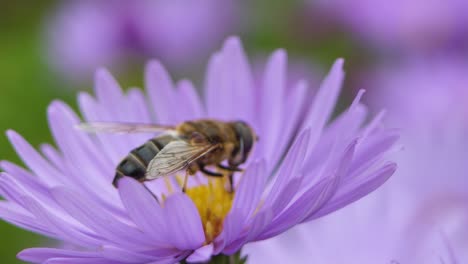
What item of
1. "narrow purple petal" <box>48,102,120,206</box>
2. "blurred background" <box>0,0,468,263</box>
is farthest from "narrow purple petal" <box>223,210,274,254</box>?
"blurred background" <box>0,0,468,263</box>

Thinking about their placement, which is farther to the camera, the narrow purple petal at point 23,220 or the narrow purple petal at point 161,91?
the narrow purple petal at point 161,91

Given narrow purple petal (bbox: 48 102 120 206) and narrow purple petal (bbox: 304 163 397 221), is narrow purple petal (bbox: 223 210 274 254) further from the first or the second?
narrow purple petal (bbox: 48 102 120 206)

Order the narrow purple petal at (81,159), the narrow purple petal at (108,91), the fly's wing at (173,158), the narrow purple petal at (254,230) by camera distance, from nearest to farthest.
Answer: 1. the narrow purple petal at (254,230)
2. the fly's wing at (173,158)
3. the narrow purple petal at (81,159)
4. the narrow purple petal at (108,91)

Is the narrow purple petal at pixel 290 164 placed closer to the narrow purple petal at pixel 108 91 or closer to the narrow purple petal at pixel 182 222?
the narrow purple petal at pixel 182 222

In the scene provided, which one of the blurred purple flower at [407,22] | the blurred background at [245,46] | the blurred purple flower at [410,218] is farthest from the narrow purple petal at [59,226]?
the blurred purple flower at [407,22]

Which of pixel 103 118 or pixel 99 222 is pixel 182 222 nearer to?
pixel 99 222

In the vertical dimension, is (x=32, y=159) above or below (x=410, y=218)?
above

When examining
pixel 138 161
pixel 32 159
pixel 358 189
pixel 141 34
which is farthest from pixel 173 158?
pixel 141 34

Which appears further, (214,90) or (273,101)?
(214,90)
